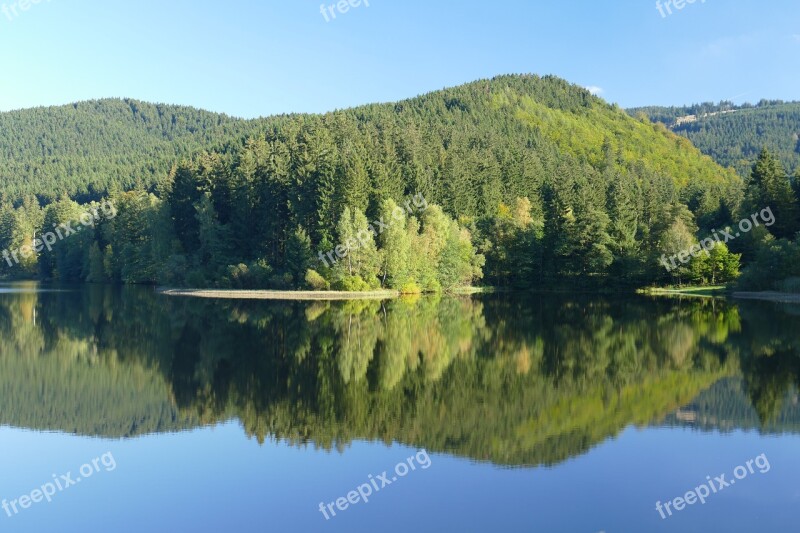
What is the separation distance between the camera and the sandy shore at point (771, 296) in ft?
204

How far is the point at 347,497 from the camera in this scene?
549 inches

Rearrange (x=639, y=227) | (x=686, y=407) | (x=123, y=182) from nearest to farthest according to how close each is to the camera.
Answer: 1. (x=686, y=407)
2. (x=639, y=227)
3. (x=123, y=182)

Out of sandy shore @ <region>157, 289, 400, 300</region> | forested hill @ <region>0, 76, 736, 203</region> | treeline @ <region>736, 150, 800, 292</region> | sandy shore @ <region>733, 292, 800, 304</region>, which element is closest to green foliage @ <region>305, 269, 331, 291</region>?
sandy shore @ <region>157, 289, 400, 300</region>

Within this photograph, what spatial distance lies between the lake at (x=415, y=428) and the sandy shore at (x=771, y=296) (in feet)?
89.4

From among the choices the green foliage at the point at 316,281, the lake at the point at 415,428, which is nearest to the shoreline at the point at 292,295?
the green foliage at the point at 316,281

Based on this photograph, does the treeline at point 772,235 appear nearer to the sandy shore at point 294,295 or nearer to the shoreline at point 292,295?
the shoreline at point 292,295

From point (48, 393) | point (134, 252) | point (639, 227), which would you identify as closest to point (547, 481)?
point (48, 393)

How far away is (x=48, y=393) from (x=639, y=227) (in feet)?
248

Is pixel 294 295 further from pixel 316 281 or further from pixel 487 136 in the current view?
pixel 487 136

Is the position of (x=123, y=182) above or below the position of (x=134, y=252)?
above

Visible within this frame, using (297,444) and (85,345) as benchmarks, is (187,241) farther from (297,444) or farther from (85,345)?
(297,444)

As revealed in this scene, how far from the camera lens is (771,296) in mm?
65562

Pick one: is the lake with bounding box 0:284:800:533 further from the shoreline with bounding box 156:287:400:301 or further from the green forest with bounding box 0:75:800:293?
the green forest with bounding box 0:75:800:293

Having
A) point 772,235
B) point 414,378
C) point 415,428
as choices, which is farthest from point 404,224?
point 415,428
